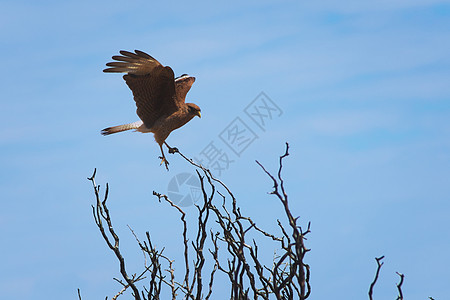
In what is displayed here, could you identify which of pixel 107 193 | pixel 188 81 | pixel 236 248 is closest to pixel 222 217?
pixel 236 248

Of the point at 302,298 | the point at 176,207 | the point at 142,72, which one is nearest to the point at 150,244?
the point at 176,207

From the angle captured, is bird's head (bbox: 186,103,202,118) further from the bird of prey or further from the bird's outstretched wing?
the bird's outstretched wing

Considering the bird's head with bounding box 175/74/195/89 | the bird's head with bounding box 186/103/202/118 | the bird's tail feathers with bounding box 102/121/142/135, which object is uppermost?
the bird's head with bounding box 175/74/195/89

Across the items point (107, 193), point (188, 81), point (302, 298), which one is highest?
point (188, 81)

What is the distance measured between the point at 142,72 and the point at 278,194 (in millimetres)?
2976

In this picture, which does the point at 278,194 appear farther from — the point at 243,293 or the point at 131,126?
the point at 131,126

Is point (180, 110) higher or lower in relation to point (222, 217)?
higher

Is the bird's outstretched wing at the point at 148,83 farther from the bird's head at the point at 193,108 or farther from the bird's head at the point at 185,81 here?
the bird's head at the point at 185,81

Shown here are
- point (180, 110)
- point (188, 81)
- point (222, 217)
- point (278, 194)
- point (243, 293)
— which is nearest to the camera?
point (278, 194)

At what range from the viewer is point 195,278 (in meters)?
2.41

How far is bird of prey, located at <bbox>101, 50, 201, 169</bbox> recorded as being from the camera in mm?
4297

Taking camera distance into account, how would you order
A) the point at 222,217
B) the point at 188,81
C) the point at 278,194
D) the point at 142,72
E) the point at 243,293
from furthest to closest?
the point at 188,81, the point at 142,72, the point at 222,217, the point at 243,293, the point at 278,194

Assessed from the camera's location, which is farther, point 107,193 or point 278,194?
point 107,193

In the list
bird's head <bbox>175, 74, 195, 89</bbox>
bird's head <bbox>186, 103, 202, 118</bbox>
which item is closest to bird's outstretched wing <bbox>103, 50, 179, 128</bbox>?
bird's head <bbox>186, 103, 202, 118</bbox>
